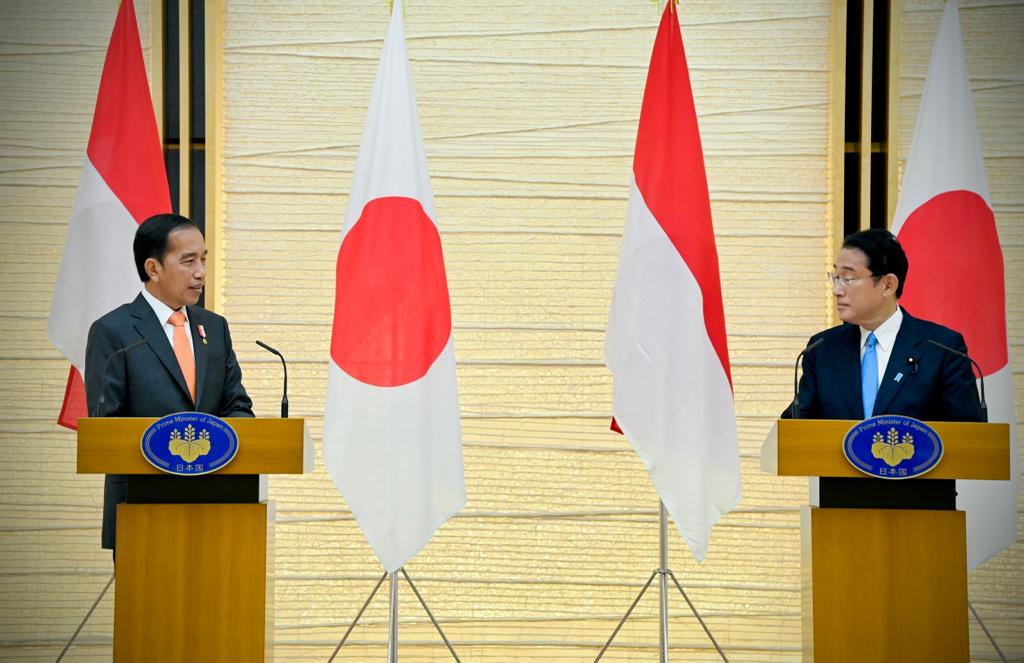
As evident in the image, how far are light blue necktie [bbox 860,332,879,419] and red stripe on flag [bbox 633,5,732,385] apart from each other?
57 cm

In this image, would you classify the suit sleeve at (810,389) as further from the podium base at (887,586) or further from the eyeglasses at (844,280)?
the podium base at (887,586)

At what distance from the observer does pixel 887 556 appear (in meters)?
2.82

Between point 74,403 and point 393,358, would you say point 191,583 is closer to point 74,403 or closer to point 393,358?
point 393,358

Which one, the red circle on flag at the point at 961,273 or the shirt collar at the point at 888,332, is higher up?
the red circle on flag at the point at 961,273

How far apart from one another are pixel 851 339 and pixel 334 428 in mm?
1693

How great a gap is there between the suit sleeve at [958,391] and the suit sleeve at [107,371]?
7.86ft

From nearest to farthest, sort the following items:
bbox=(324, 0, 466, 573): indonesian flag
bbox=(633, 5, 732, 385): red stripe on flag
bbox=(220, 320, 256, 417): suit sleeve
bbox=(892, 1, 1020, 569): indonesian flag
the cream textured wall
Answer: bbox=(220, 320, 256, 417): suit sleeve < bbox=(324, 0, 466, 573): indonesian flag < bbox=(633, 5, 732, 385): red stripe on flag < bbox=(892, 1, 1020, 569): indonesian flag < the cream textured wall

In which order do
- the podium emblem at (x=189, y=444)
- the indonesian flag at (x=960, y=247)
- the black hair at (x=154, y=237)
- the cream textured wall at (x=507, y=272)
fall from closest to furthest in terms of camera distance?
the podium emblem at (x=189, y=444), the black hair at (x=154, y=237), the indonesian flag at (x=960, y=247), the cream textured wall at (x=507, y=272)

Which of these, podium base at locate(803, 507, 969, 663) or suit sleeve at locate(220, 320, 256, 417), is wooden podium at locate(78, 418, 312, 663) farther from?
podium base at locate(803, 507, 969, 663)

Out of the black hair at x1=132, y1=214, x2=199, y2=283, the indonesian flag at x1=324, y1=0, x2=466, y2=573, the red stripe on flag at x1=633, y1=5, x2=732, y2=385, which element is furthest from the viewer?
the red stripe on flag at x1=633, y1=5, x2=732, y2=385

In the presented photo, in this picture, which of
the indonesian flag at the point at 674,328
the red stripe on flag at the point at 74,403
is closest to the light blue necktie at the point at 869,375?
the indonesian flag at the point at 674,328

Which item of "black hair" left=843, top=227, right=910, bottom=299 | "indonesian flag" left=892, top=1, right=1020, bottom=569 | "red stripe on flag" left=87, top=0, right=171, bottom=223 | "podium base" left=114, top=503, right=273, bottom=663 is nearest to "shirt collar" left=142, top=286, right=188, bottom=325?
"podium base" left=114, top=503, right=273, bottom=663

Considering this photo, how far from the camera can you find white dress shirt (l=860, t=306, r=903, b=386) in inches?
128

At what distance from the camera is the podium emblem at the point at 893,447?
2.77 metres
